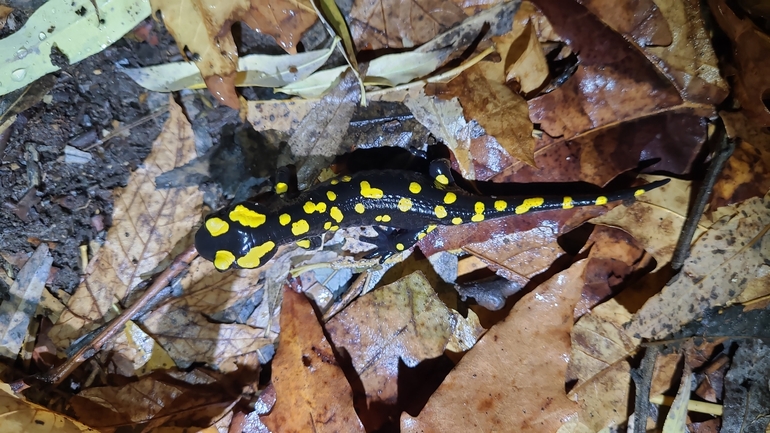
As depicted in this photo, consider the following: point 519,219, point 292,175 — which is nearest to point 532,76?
point 519,219

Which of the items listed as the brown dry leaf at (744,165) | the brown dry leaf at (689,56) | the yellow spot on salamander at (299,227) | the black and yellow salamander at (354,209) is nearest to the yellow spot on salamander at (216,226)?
the black and yellow salamander at (354,209)

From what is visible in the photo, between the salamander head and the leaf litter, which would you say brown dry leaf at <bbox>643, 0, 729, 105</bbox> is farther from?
the salamander head

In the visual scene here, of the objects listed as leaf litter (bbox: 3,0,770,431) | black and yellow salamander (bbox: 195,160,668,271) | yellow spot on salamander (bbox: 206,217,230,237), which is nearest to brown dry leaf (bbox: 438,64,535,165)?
leaf litter (bbox: 3,0,770,431)

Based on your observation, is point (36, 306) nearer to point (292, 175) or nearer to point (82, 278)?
point (82, 278)

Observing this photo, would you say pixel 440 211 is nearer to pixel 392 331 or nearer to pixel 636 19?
pixel 392 331

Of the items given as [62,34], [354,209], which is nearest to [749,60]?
[354,209]

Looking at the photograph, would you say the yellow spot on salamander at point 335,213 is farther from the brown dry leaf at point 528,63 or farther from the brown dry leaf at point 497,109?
the brown dry leaf at point 528,63
